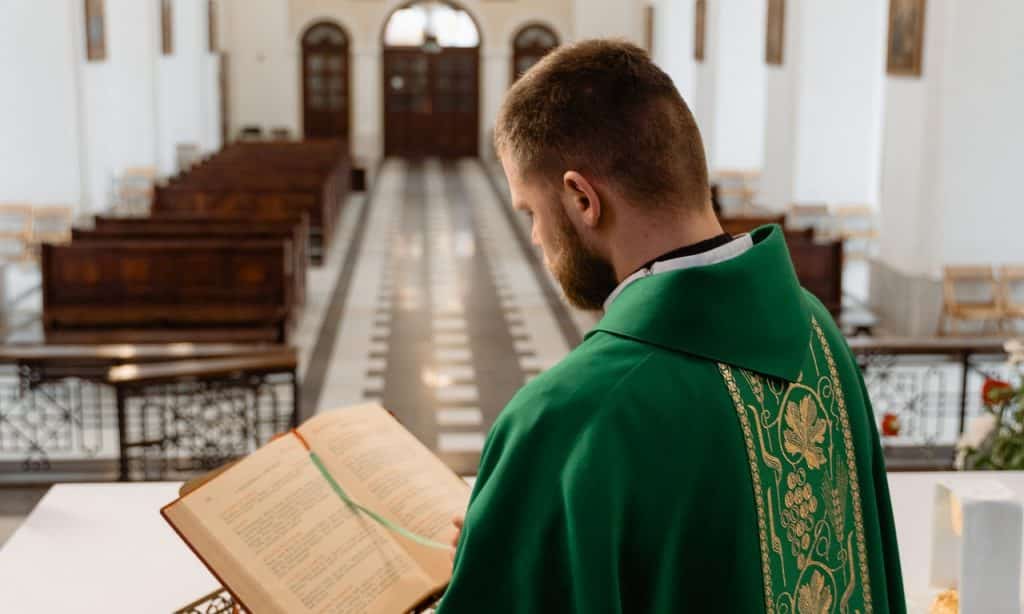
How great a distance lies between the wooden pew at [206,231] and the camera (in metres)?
11.2

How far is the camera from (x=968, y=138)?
11031 mm

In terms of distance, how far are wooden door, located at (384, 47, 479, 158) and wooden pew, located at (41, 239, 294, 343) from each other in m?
19.3

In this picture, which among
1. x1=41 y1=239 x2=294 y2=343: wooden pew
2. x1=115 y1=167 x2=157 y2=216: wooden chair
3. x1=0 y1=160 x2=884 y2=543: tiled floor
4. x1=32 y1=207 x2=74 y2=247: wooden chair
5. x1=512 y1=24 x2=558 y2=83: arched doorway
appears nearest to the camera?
x1=0 y1=160 x2=884 y2=543: tiled floor

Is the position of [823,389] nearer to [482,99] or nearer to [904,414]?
[904,414]

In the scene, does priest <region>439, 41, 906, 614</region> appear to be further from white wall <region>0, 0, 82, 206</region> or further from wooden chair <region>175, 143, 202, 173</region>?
wooden chair <region>175, 143, 202, 173</region>

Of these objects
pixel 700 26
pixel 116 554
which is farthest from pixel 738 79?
pixel 116 554

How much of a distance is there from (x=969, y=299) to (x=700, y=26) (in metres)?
10.4

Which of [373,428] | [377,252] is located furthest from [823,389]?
[377,252]

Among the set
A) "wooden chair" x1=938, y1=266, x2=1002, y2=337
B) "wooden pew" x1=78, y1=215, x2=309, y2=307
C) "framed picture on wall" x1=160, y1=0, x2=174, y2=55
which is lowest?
"wooden chair" x1=938, y1=266, x2=1002, y2=337

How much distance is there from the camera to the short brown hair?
1862mm

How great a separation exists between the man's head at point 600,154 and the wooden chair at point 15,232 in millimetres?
13042

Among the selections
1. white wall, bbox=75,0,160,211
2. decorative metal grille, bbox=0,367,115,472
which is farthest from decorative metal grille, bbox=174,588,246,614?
white wall, bbox=75,0,160,211

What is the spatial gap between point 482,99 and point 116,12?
12427mm

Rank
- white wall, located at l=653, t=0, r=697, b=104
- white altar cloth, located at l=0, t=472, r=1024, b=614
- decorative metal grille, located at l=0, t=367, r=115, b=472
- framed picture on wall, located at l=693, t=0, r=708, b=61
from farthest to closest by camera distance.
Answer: white wall, located at l=653, t=0, r=697, b=104
framed picture on wall, located at l=693, t=0, r=708, b=61
decorative metal grille, located at l=0, t=367, r=115, b=472
white altar cloth, located at l=0, t=472, r=1024, b=614
